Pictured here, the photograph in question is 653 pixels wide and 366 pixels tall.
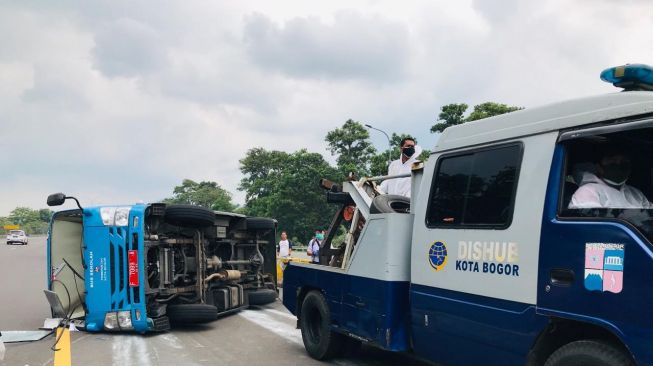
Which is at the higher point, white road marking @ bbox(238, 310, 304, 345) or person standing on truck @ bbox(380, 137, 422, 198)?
person standing on truck @ bbox(380, 137, 422, 198)

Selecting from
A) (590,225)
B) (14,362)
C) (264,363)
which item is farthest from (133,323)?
(590,225)

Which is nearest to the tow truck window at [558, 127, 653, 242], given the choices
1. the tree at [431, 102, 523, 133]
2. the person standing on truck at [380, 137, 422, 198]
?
the person standing on truck at [380, 137, 422, 198]

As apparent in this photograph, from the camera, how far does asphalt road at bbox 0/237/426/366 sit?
661cm

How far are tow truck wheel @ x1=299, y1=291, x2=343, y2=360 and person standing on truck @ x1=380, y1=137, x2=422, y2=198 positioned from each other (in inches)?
64.4

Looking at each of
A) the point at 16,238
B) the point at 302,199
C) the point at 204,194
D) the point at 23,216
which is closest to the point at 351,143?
the point at 302,199

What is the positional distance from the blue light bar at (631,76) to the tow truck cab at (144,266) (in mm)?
6663

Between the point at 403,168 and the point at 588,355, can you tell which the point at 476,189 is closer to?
the point at 588,355

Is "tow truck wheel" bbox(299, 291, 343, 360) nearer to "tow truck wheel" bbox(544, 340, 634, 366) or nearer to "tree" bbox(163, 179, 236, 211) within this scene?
"tow truck wheel" bbox(544, 340, 634, 366)

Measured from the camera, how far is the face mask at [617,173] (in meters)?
3.68

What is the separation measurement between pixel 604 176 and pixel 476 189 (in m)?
1.04

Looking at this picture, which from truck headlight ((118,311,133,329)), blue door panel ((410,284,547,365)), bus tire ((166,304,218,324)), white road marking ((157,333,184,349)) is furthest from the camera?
bus tire ((166,304,218,324))

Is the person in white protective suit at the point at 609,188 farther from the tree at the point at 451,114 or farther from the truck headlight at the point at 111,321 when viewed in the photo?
the tree at the point at 451,114

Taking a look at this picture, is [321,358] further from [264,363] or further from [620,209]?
[620,209]

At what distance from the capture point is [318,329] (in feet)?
22.0
